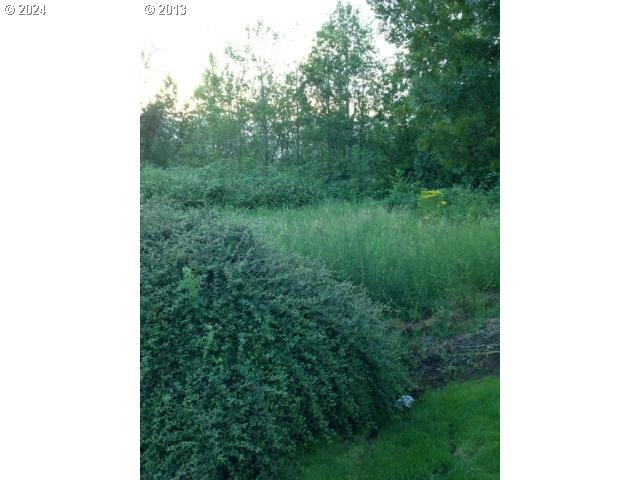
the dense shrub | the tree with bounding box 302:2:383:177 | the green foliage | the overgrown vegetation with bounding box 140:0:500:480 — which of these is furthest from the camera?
the dense shrub

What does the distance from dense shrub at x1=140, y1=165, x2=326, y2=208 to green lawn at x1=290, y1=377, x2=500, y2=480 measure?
16.2 ft

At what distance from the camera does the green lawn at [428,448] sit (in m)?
2.67

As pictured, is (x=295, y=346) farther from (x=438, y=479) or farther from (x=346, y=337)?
(x=438, y=479)

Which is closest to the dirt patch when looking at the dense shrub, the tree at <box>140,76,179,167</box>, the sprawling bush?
the sprawling bush

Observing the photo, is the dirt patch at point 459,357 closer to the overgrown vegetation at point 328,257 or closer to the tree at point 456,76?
the overgrown vegetation at point 328,257

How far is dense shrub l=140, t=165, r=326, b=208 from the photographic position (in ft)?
24.4

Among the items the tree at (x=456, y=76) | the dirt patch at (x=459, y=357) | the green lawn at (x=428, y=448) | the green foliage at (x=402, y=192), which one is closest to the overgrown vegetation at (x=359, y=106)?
the tree at (x=456, y=76)

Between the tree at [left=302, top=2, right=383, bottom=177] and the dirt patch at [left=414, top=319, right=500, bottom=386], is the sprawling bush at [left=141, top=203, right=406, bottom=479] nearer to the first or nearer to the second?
the dirt patch at [left=414, top=319, right=500, bottom=386]

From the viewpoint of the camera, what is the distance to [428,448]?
283 centimetres

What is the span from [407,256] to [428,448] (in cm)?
211

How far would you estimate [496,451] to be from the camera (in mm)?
2764

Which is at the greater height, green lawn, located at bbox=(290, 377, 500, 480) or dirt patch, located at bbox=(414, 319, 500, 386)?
dirt patch, located at bbox=(414, 319, 500, 386)
